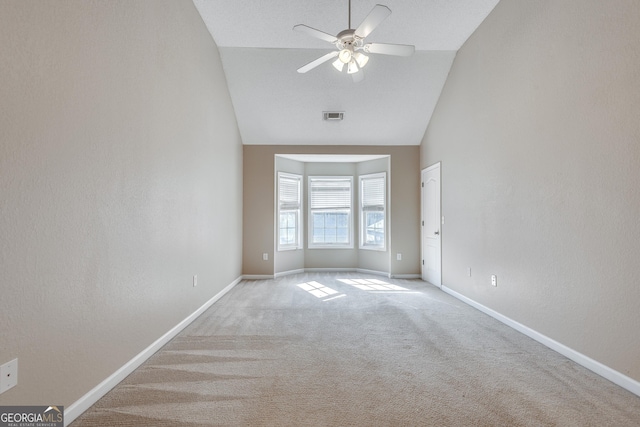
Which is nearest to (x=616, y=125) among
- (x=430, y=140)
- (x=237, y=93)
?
(x=430, y=140)

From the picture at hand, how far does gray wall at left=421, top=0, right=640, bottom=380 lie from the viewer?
1972mm

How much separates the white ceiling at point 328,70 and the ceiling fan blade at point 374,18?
1116 mm

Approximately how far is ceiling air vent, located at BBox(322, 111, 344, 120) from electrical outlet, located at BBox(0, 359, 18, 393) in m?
4.64

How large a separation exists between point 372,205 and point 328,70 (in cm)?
276

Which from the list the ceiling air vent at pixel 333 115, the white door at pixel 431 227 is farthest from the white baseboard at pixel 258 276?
the ceiling air vent at pixel 333 115

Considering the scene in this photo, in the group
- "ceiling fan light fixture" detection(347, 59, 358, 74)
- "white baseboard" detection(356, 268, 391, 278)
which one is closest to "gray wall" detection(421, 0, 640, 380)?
"ceiling fan light fixture" detection(347, 59, 358, 74)

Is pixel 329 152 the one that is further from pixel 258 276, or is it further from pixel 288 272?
pixel 258 276

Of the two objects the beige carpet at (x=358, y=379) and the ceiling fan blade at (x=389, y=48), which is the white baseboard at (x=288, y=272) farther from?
the ceiling fan blade at (x=389, y=48)

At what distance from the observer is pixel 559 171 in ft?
8.16

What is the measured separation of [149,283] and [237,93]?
338 centimetres

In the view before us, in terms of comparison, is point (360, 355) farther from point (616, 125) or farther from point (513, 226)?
point (616, 125)

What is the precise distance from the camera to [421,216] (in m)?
5.59

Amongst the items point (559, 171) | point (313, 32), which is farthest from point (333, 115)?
point (559, 171)

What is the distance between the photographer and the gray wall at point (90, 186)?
1.35 m
